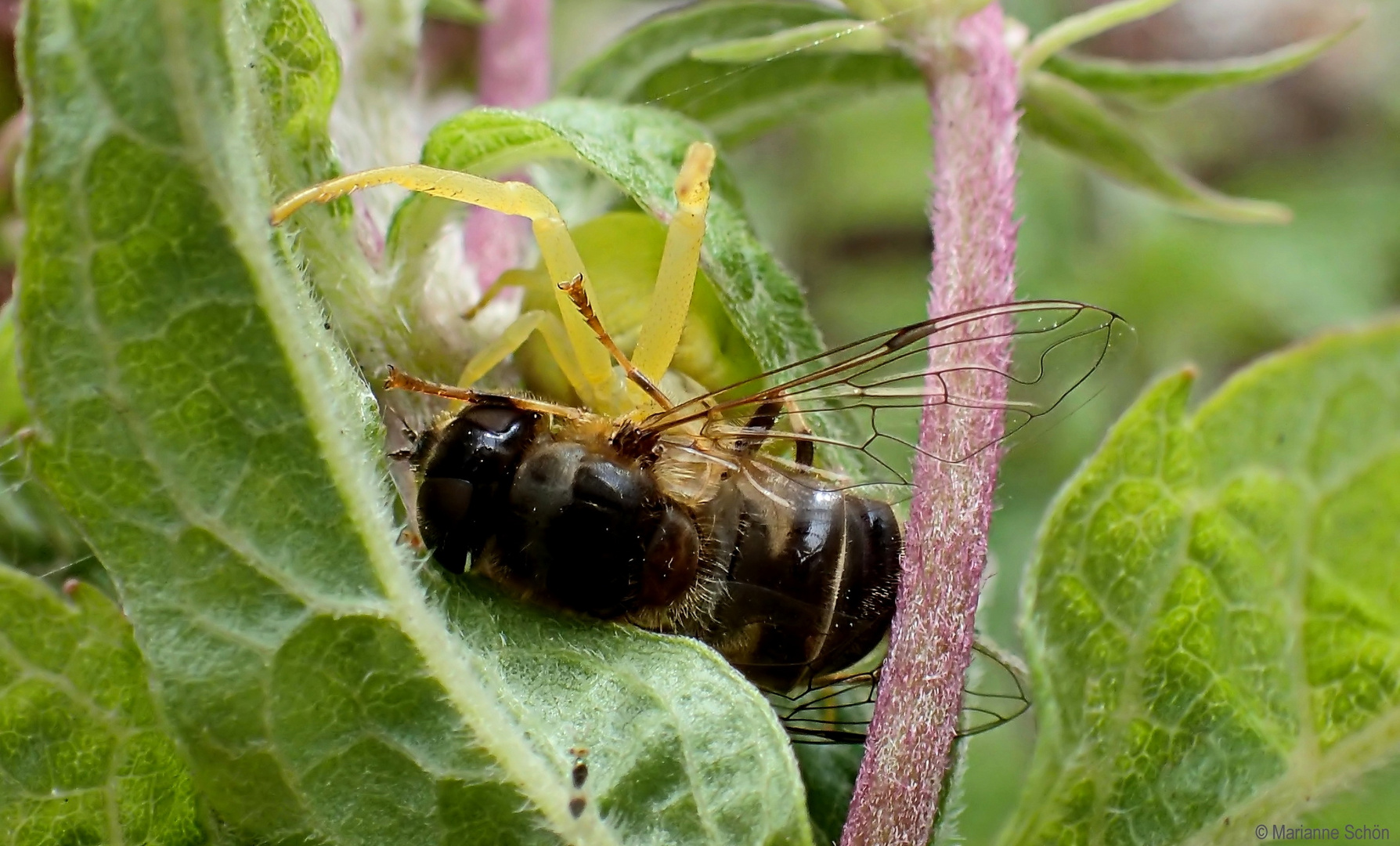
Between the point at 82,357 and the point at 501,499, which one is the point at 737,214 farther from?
the point at 82,357

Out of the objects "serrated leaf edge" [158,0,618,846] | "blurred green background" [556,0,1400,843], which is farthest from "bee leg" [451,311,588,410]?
"blurred green background" [556,0,1400,843]

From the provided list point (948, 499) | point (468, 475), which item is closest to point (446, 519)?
point (468, 475)

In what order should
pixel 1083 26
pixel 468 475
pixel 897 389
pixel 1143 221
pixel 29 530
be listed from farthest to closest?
pixel 1143 221, pixel 29 530, pixel 1083 26, pixel 897 389, pixel 468 475

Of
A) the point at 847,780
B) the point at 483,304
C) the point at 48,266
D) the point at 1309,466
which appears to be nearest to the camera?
the point at 48,266

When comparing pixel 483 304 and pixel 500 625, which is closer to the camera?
pixel 500 625

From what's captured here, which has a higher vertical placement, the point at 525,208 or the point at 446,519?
the point at 525,208

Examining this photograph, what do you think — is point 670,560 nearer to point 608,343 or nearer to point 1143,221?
point 608,343

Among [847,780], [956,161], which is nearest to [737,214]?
[956,161]
